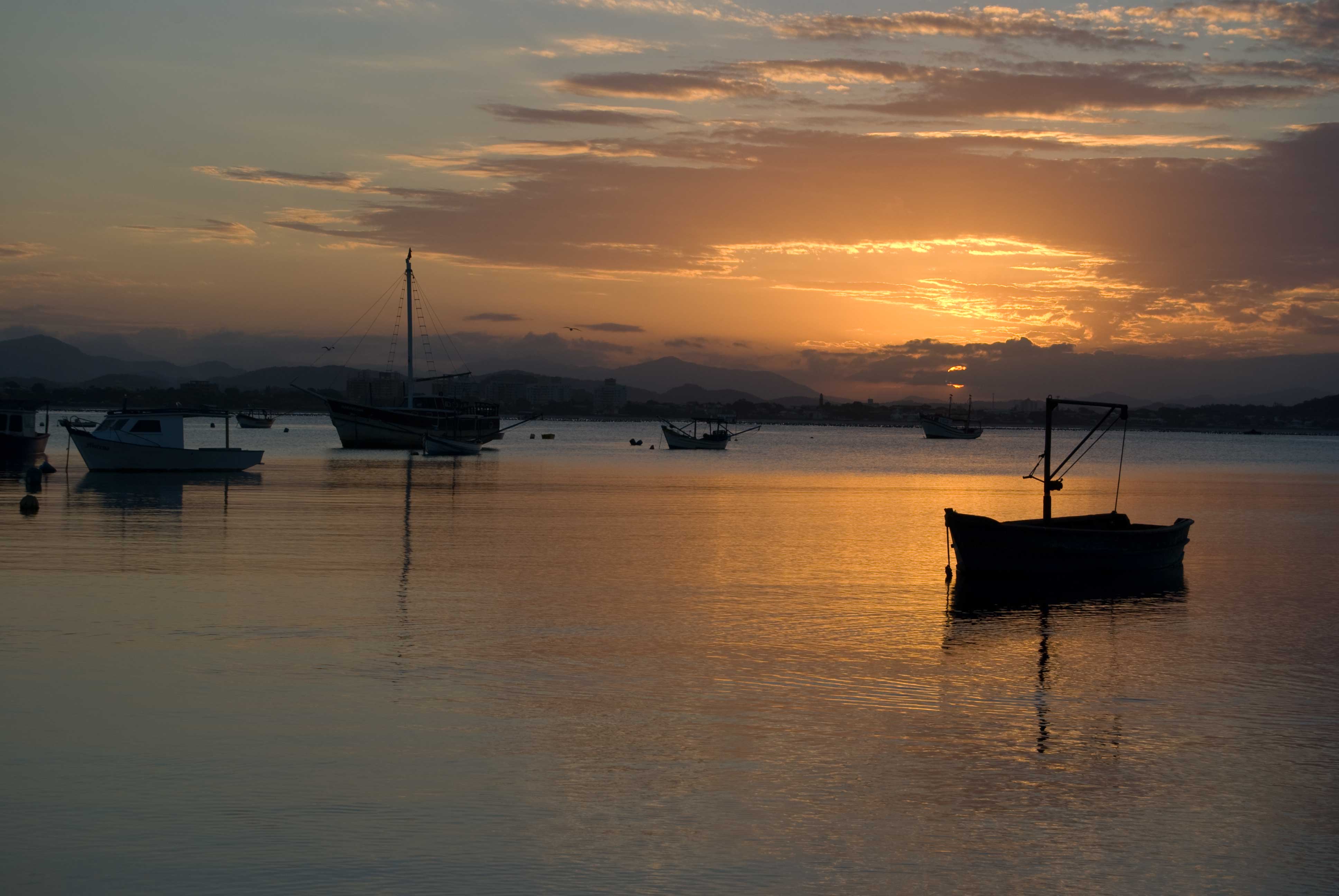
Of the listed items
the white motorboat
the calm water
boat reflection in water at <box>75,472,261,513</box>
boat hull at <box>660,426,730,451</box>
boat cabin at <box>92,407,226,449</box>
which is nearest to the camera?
the calm water

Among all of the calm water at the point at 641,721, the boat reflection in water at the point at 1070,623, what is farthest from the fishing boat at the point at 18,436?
the boat reflection in water at the point at 1070,623

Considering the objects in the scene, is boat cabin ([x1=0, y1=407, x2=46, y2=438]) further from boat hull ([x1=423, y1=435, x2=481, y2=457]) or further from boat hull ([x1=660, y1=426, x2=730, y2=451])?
boat hull ([x1=660, y1=426, x2=730, y2=451])

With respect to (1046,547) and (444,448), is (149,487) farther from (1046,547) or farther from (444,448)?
(444,448)

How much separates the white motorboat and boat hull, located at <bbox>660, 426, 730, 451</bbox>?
35062 mm

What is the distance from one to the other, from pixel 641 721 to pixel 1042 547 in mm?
16877

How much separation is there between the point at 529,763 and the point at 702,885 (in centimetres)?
360

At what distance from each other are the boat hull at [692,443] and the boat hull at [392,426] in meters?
29.5

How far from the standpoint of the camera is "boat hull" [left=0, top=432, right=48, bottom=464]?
202ft

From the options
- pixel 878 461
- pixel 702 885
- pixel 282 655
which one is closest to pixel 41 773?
pixel 282 655

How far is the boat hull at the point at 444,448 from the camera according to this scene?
97188mm

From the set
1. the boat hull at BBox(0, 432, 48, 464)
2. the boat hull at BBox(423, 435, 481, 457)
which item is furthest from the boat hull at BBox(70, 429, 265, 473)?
the boat hull at BBox(423, 435, 481, 457)

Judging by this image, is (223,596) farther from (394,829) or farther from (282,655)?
(394,829)

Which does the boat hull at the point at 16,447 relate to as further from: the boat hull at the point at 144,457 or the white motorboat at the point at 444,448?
the white motorboat at the point at 444,448

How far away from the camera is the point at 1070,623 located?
23.3 metres
